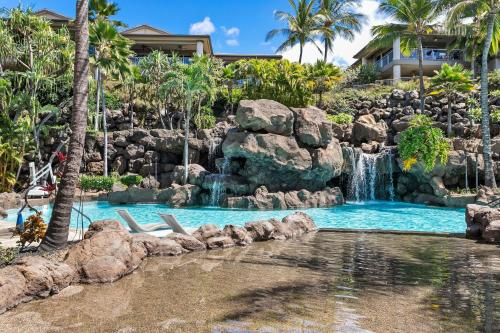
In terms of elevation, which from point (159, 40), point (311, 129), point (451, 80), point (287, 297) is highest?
point (159, 40)

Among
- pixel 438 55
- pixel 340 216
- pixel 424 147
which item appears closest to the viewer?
pixel 340 216

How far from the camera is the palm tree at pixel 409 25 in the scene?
81.6ft

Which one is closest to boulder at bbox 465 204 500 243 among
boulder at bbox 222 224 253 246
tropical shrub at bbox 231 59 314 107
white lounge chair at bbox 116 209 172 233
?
boulder at bbox 222 224 253 246

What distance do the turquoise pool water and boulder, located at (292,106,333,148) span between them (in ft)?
12.1

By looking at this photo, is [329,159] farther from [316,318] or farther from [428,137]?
[316,318]

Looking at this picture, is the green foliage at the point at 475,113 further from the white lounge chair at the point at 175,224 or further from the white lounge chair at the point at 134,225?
the white lounge chair at the point at 175,224

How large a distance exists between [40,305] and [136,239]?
3016 mm

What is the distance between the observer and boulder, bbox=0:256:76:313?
4503 millimetres

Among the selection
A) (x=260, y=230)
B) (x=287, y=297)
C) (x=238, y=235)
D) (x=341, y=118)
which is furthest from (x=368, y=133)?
(x=287, y=297)

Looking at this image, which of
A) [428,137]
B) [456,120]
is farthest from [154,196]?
[456,120]

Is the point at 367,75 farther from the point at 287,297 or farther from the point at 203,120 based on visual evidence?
the point at 287,297

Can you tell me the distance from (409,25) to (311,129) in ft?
37.8

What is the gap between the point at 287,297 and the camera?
4820 mm

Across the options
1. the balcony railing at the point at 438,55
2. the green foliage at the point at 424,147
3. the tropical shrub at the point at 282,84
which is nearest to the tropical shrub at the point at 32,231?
the green foliage at the point at 424,147
